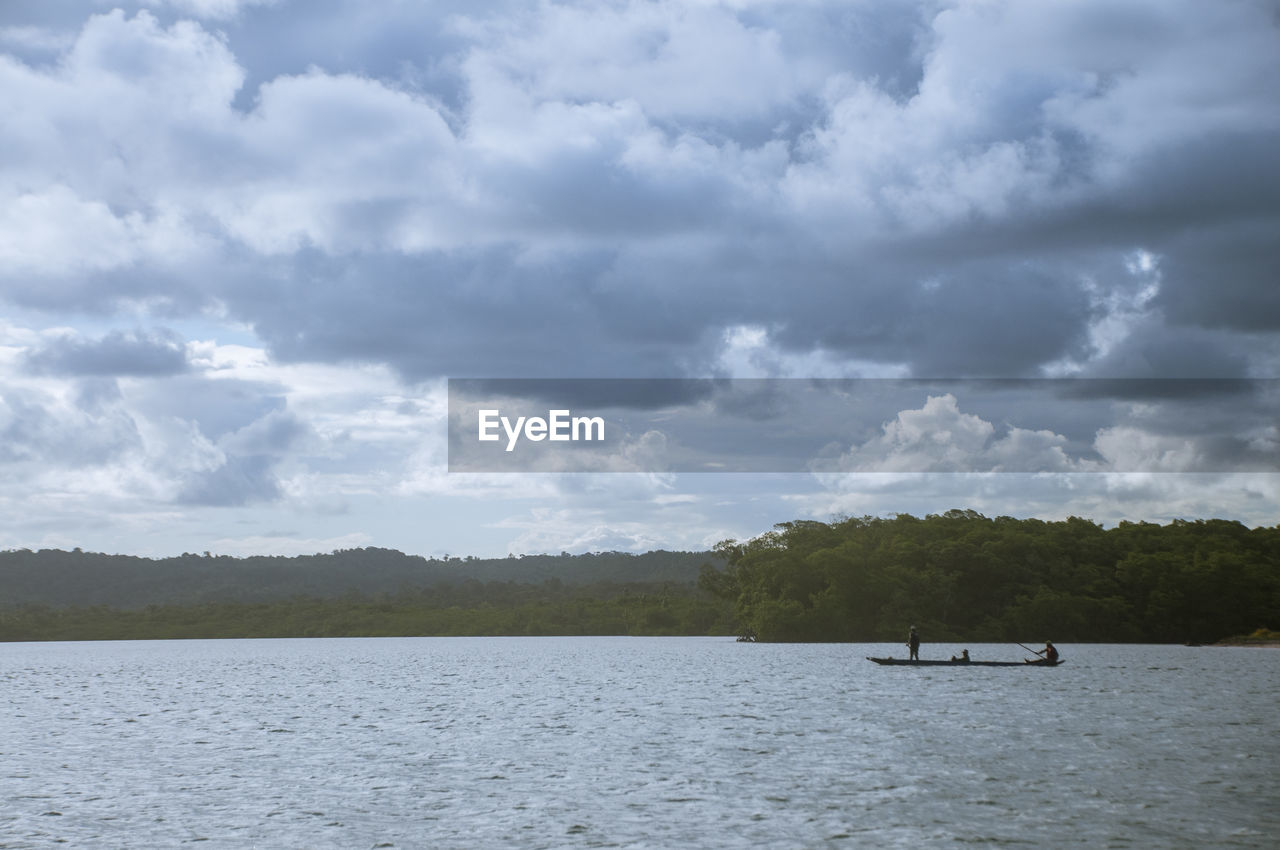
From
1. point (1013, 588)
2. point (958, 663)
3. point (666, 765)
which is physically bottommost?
point (958, 663)

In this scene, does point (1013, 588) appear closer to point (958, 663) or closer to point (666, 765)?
point (958, 663)

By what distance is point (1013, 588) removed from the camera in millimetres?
182500

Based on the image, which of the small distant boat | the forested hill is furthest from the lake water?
the forested hill

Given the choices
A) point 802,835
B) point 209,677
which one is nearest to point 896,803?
point 802,835

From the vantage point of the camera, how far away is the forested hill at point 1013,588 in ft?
567

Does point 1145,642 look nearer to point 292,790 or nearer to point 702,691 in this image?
point 702,691

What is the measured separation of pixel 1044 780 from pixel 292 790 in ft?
84.9

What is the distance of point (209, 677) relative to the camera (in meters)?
123

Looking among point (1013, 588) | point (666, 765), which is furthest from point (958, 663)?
point (1013, 588)

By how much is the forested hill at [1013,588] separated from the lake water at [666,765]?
86.8 m

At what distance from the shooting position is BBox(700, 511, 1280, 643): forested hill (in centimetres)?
17288

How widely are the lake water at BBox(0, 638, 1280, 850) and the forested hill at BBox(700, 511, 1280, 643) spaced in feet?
285

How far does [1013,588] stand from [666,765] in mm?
151978

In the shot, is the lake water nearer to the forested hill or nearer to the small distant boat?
the small distant boat
